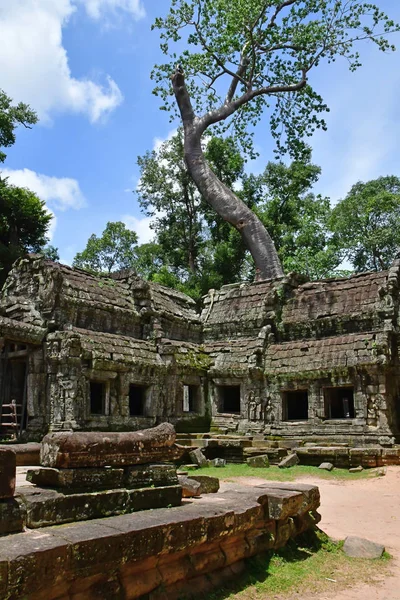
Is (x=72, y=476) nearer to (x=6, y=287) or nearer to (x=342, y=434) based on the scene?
(x=342, y=434)

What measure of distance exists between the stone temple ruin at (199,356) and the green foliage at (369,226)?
1362 centimetres

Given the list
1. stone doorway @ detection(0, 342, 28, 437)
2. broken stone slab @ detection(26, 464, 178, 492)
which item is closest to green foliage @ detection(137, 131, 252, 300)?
stone doorway @ detection(0, 342, 28, 437)

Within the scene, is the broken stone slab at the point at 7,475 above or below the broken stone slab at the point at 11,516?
above

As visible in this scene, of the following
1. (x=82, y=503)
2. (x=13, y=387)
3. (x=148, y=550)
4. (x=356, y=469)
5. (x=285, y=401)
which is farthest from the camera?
(x=285, y=401)

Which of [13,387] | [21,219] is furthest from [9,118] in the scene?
[13,387]

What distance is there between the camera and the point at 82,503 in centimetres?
479

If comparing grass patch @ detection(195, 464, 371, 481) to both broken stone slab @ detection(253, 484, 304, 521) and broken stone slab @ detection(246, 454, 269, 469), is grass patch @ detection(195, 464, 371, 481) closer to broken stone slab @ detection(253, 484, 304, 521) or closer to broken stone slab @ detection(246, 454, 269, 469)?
broken stone slab @ detection(246, 454, 269, 469)

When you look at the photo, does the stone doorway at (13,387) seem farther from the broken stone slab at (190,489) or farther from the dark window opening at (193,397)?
the broken stone slab at (190,489)

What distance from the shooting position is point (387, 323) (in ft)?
49.5

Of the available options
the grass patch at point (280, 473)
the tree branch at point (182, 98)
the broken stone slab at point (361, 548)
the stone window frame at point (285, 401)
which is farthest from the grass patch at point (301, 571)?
the tree branch at point (182, 98)

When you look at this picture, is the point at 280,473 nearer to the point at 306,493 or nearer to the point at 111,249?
the point at 306,493

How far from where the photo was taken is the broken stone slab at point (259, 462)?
523 inches

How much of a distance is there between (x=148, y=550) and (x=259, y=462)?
9268 mm

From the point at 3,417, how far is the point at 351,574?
1190cm
